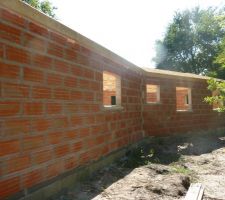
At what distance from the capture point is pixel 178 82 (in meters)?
12.9

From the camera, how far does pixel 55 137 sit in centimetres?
495

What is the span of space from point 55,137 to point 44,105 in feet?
1.98

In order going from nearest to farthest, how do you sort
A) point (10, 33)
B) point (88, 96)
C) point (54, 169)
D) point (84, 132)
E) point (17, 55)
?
point (10, 33), point (17, 55), point (54, 169), point (84, 132), point (88, 96)

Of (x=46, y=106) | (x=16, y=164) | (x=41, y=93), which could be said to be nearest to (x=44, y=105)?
(x=46, y=106)

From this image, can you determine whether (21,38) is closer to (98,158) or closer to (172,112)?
(98,158)

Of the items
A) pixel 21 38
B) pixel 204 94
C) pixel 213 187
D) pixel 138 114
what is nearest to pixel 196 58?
pixel 204 94

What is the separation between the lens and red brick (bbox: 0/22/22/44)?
12.6 feet

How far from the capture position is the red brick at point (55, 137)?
15.6 ft

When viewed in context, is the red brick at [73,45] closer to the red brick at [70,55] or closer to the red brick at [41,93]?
the red brick at [70,55]

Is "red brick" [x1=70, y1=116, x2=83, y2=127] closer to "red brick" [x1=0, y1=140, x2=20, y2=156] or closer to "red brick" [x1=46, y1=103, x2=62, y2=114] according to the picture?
"red brick" [x1=46, y1=103, x2=62, y2=114]

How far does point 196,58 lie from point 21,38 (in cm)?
3487

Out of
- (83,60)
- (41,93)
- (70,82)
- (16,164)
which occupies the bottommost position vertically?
(16,164)

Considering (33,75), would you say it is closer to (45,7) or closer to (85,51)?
(85,51)

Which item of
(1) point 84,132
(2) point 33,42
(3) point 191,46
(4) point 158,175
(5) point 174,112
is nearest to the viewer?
(2) point 33,42
